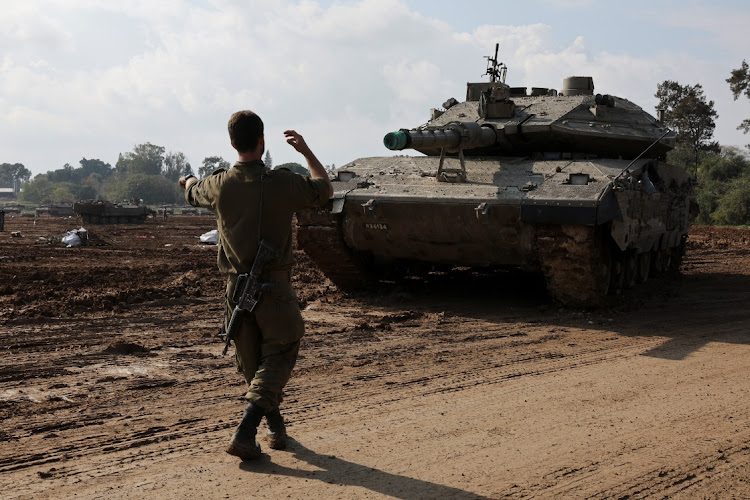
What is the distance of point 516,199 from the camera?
8.73 meters

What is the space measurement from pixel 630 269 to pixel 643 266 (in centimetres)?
91

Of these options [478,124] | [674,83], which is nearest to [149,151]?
[674,83]

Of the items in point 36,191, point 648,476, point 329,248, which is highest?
point 36,191

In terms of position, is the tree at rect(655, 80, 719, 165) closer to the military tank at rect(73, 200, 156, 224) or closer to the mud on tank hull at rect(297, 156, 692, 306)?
the military tank at rect(73, 200, 156, 224)

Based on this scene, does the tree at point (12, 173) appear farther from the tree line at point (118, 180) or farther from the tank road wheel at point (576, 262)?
the tank road wheel at point (576, 262)

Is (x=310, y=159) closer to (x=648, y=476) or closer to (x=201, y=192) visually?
(x=201, y=192)

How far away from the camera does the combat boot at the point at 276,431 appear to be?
4477 millimetres

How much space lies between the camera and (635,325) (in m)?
8.86

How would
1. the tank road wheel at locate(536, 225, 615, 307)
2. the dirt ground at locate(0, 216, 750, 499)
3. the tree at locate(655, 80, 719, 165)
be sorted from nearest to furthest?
the dirt ground at locate(0, 216, 750, 499) → the tank road wheel at locate(536, 225, 615, 307) → the tree at locate(655, 80, 719, 165)

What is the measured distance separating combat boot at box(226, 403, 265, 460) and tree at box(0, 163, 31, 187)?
567 feet

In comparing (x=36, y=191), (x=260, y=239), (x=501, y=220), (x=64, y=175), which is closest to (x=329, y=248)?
(x=501, y=220)

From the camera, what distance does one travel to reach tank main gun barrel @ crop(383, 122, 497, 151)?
29.2ft

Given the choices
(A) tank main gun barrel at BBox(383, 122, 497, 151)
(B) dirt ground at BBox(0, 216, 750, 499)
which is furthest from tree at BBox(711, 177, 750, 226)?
(A) tank main gun barrel at BBox(383, 122, 497, 151)

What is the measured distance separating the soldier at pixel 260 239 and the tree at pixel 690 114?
43.5 metres
